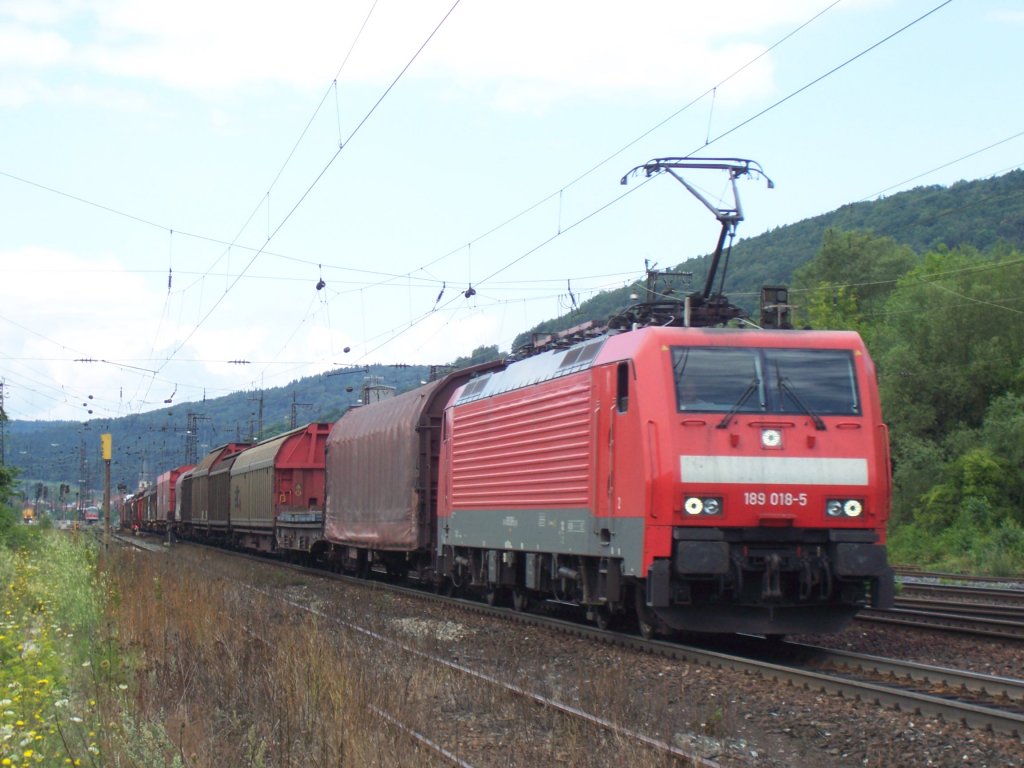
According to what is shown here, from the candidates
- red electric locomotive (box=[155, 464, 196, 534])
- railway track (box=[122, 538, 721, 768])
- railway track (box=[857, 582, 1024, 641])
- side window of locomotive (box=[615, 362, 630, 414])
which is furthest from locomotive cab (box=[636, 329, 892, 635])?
red electric locomotive (box=[155, 464, 196, 534])

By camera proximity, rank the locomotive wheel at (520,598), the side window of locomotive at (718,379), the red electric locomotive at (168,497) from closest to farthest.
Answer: the side window of locomotive at (718,379) < the locomotive wheel at (520,598) < the red electric locomotive at (168,497)

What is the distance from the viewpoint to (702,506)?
1148cm

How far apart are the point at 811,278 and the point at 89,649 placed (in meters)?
57.8

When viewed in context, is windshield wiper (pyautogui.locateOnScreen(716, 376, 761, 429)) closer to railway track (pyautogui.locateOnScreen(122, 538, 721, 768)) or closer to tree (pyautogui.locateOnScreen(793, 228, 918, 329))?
railway track (pyautogui.locateOnScreen(122, 538, 721, 768))

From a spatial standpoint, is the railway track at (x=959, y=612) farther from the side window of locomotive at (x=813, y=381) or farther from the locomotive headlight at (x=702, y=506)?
the locomotive headlight at (x=702, y=506)

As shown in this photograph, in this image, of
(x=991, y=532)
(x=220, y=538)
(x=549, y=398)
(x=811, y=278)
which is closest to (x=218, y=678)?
(x=549, y=398)

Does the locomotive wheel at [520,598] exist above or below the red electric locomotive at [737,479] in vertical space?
below

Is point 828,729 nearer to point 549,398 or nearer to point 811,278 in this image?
point 549,398

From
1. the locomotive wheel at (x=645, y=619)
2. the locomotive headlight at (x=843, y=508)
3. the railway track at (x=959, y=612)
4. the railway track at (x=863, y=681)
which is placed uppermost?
the locomotive headlight at (x=843, y=508)

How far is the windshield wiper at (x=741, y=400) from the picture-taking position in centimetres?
1173

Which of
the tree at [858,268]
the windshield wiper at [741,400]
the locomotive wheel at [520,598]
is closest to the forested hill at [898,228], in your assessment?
the tree at [858,268]

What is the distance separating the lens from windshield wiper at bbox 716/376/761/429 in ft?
38.5

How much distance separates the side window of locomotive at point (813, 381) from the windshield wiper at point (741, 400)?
0.16m

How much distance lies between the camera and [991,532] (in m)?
30.5
